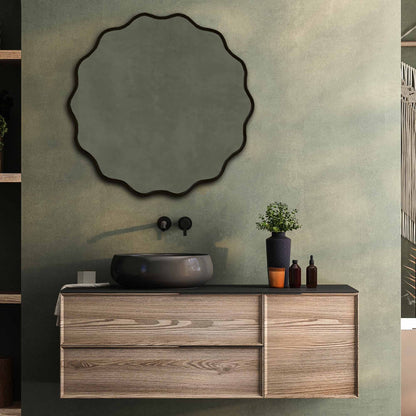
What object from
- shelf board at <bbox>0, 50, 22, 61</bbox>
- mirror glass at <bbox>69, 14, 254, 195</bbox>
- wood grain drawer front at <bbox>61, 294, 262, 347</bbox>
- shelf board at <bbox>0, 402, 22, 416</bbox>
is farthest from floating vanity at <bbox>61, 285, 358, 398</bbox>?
shelf board at <bbox>0, 50, 22, 61</bbox>

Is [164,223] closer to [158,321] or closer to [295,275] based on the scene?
[158,321]

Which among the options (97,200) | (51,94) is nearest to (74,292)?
(97,200)

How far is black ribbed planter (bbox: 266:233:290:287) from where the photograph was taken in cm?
243

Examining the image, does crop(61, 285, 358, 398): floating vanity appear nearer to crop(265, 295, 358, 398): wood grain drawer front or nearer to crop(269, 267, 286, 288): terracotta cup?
crop(265, 295, 358, 398): wood grain drawer front

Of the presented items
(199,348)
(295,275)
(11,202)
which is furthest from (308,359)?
(11,202)

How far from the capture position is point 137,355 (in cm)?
229

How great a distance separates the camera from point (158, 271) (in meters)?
2.31

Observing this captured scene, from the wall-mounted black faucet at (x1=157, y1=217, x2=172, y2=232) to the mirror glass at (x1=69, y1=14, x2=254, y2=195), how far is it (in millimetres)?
146

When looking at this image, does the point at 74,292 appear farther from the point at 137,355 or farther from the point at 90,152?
the point at 90,152

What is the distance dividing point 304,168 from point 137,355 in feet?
4.07

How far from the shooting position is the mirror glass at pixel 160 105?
8.79 feet

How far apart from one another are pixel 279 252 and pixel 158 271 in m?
0.57

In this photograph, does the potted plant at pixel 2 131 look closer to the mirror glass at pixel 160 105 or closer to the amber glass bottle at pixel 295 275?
the mirror glass at pixel 160 105

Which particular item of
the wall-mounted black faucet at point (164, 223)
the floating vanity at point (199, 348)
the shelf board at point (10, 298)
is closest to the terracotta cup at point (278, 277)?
the floating vanity at point (199, 348)
